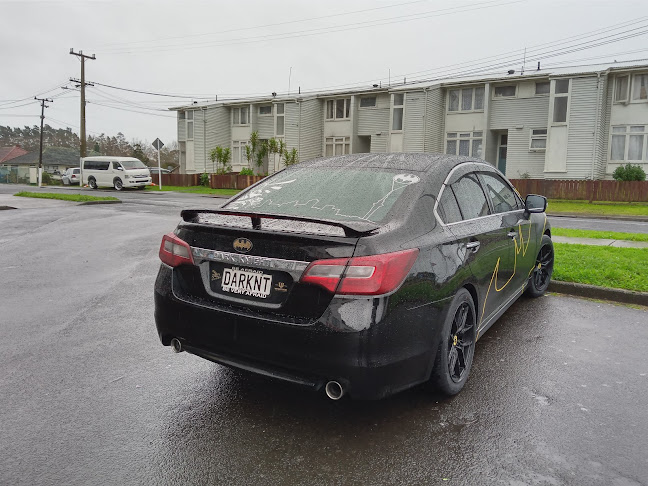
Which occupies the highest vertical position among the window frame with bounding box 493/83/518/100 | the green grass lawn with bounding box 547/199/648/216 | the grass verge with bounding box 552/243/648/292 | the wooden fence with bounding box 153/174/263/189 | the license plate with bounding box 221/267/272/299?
the window frame with bounding box 493/83/518/100

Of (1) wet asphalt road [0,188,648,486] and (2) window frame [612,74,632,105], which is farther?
(2) window frame [612,74,632,105]

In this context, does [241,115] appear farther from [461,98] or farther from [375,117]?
[461,98]

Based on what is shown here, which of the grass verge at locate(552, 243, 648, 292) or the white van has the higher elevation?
the white van

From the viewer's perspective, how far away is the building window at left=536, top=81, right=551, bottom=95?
31.3 metres

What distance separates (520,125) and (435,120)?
218 inches

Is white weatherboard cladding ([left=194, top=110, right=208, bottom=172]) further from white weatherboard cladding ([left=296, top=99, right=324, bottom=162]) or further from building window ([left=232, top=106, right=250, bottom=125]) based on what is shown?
white weatherboard cladding ([left=296, top=99, right=324, bottom=162])

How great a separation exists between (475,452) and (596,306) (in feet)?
12.7

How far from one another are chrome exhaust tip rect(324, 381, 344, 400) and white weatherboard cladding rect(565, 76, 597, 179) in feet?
100

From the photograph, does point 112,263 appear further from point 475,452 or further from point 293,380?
point 475,452

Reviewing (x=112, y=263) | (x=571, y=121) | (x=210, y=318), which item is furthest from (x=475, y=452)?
(x=571, y=121)

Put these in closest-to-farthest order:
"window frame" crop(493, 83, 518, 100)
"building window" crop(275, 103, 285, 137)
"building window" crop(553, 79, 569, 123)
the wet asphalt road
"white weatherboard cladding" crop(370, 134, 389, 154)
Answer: the wet asphalt road
"building window" crop(553, 79, 569, 123)
"window frame" crop(493, 83, 518, 100)
"white weatherboard cladding" crop(370, 134, 389, 154)
"building window" crop(275, 103, 285, 137)

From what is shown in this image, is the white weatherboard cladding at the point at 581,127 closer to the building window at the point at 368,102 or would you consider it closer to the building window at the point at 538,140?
the building window at the point at 538,140

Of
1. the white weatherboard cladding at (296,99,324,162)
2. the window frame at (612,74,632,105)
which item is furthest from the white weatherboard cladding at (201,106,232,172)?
the window frame at (612,74,632,105)

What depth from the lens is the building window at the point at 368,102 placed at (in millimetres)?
38719
